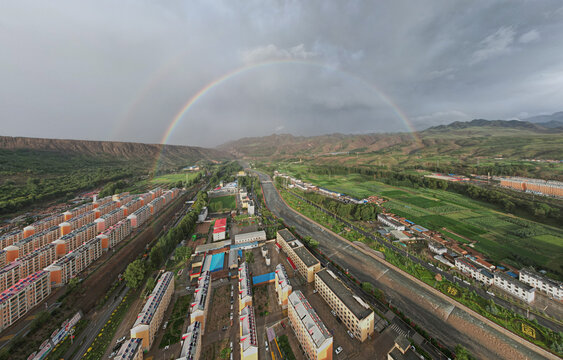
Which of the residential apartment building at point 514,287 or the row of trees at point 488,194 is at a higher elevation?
the row of trees at point 488,194

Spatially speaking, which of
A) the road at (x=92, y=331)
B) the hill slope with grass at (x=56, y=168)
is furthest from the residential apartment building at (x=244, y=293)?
the hill slope with grass at (x=56, y=168)

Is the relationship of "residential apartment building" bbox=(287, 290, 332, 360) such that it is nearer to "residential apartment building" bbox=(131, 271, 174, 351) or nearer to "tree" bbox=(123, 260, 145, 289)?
"residential apartment building" bbox=(131, 271, 174, 351)

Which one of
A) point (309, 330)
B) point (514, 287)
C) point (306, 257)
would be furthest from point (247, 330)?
point (514, 287)

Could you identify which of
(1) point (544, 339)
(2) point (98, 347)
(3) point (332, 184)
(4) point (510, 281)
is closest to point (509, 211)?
(4) point (510, 281)

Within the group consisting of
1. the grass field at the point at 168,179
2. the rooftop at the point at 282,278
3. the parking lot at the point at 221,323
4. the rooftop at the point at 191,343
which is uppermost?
the grass field at the point at 168,179

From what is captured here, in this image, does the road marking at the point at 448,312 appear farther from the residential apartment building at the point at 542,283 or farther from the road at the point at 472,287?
the residential apartment building at the point at 542,283

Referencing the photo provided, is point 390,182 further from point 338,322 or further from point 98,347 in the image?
point 98,347
